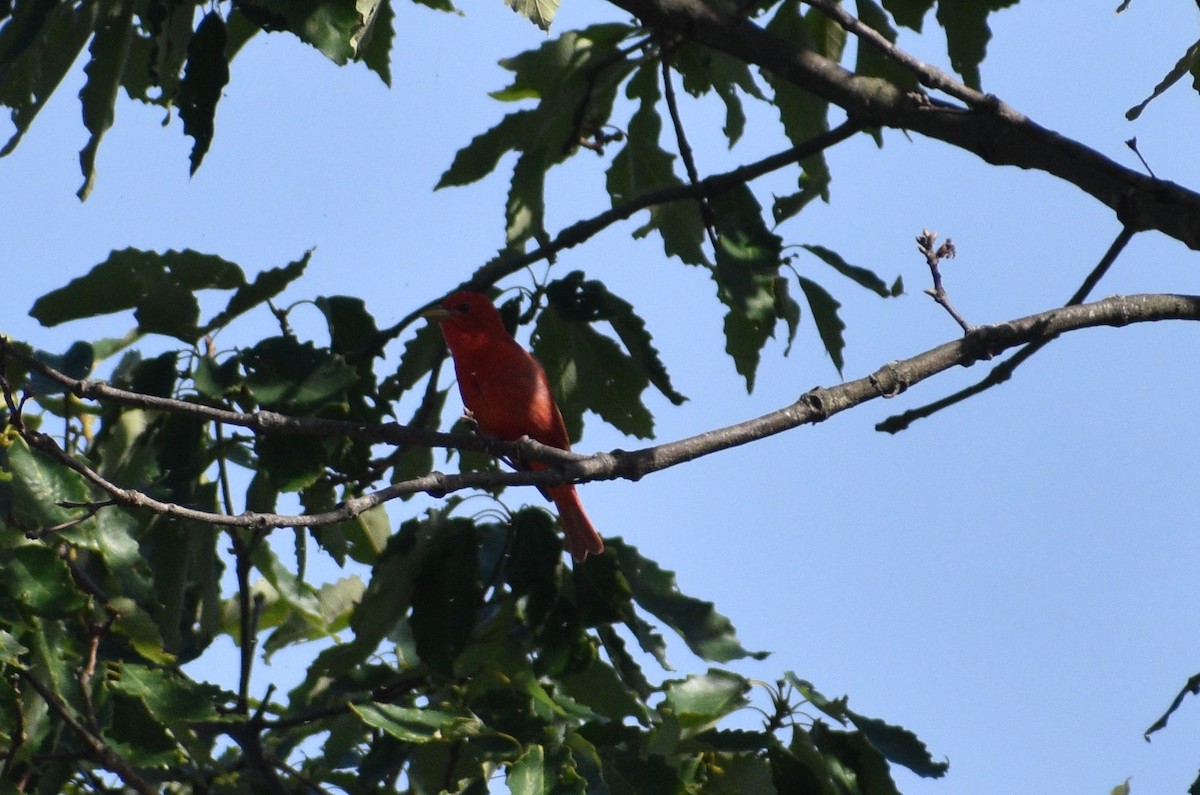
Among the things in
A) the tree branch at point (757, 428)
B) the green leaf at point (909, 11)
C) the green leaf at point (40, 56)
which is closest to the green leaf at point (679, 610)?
the tree branch at point (757, 428)

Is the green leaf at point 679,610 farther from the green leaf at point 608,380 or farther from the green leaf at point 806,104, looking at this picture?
the green leaf at point 806,104

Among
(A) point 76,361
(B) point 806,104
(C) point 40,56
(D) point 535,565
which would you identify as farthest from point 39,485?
(B) point 806,104

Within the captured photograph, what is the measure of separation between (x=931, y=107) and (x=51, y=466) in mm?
2228

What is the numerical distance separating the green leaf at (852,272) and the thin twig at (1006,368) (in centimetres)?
53

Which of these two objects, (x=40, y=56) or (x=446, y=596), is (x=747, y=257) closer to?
(x=446, y=596)

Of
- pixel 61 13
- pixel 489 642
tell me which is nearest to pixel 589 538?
pixel 489 642

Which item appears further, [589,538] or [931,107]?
[589,538]

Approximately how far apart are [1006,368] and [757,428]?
83 centimetres

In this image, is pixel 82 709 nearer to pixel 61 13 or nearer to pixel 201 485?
pixel 201 485

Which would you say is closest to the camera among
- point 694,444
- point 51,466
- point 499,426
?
point 694,444

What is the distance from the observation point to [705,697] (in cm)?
350

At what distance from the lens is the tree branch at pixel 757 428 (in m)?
2.49

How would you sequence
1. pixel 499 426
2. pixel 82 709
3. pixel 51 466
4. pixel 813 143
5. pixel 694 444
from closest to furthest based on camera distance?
pixel 694 444 → pixel 51 466 → pixel 82 709 → pixel 813 143 → pixel 499 426

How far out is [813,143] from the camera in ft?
11.9
